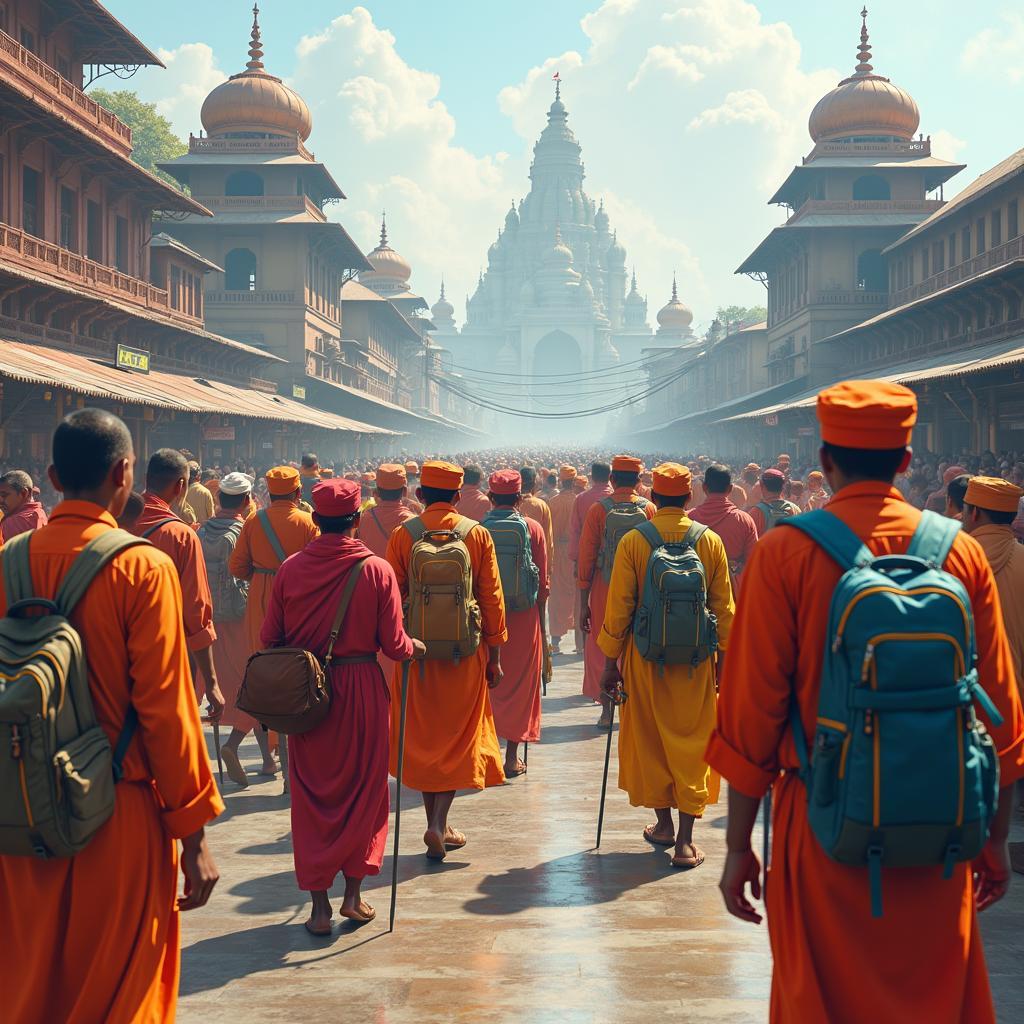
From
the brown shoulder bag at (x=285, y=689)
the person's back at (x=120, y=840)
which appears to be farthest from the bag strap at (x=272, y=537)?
the person's back at (x=120, y=840)

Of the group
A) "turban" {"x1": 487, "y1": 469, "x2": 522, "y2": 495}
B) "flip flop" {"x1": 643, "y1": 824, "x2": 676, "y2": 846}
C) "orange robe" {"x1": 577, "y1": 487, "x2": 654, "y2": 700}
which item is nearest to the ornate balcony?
"orange robe" {"x1": 577, "y1": 487, "x2": 654, "y2": 700}

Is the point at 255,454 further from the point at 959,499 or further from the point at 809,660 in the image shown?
the point at 809,660

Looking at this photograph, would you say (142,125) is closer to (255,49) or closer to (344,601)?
(255,49)

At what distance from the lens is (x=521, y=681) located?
25.3 feet

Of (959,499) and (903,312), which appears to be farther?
(903,312)

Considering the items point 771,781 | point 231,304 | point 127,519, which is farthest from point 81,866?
Result: point 231,304

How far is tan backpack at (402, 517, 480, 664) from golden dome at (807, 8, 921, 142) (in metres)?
40.7

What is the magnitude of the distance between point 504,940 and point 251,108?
42.0m

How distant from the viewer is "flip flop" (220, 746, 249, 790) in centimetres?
701

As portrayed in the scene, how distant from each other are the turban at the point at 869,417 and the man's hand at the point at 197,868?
173 centimetres

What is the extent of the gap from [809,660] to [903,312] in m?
27.3

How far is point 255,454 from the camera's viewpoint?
3175 cm

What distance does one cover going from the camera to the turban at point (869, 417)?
263cm

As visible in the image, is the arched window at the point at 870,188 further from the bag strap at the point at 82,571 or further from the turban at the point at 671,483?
the bag strap at the point at 82,571
